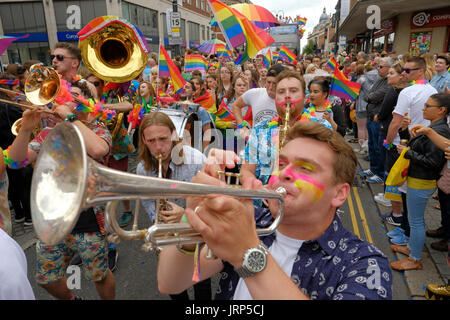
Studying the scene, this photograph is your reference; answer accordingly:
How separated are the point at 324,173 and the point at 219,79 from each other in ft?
19.8

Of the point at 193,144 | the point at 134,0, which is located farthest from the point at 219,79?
the point at 134,0

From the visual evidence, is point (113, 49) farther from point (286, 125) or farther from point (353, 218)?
point (353, 218)

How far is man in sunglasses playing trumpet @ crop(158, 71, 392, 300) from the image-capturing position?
1.00 metres

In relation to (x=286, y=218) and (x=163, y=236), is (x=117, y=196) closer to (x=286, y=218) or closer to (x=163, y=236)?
(x=163, y=236)

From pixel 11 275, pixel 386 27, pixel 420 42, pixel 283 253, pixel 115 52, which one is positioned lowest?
pixel 283 253

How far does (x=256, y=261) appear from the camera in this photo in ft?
3.27

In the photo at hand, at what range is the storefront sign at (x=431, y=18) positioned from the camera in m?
14.7

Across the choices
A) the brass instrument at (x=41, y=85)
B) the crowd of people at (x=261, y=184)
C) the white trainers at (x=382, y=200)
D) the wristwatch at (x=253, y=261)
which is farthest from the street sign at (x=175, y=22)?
the wristwatch at (x=253, y=261)

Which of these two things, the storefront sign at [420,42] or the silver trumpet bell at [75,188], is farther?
the storefront sign at [420,42]

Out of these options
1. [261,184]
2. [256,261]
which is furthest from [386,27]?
[256,261]

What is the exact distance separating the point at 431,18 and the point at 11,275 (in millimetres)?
20143

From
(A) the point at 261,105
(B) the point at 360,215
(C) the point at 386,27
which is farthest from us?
(C) the point at 386,27

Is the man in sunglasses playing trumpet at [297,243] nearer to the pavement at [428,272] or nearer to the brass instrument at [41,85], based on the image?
the brass instrument at [41,85]

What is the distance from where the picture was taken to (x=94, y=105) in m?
2.66
